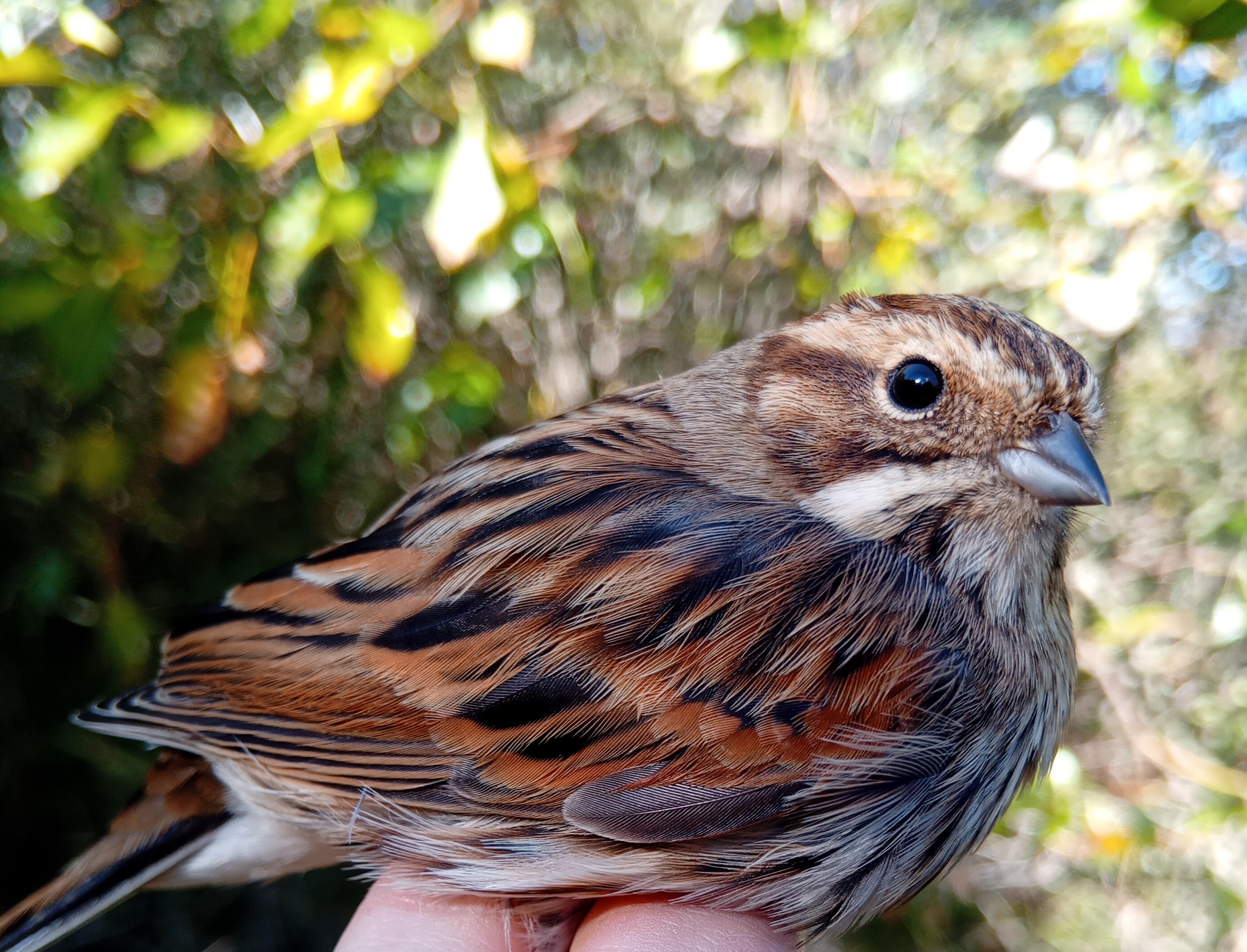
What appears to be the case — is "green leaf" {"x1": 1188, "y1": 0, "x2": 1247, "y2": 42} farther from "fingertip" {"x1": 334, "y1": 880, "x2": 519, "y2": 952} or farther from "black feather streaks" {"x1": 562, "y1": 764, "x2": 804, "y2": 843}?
"fingertip" {"x1": 334, "y1": 880, "x2": 519, "y2": 952}

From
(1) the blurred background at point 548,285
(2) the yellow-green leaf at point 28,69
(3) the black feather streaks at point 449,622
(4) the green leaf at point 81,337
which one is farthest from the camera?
(1) the blurred background at point 548,285

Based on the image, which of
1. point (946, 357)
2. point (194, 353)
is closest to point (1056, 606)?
point (946, 357)

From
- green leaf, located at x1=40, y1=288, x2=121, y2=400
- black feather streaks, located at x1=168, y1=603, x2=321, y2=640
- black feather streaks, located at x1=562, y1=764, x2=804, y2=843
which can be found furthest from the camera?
green leaf, located at x1=40, y1=288, x2=121, y2=400

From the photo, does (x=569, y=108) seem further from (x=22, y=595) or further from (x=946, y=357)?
(x=22, y=595)

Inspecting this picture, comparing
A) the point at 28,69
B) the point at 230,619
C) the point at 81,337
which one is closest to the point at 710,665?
the point at 230,619

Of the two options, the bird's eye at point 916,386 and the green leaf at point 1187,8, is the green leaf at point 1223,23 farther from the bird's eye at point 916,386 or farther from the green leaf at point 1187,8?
the bird's eye at point 916,386

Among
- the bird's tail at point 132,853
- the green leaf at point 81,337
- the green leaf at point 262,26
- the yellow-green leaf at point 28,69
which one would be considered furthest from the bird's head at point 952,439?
the yellow-green leaf at point 28,69

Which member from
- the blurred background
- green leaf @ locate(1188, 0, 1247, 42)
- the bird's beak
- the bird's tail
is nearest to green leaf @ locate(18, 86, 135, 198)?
the blurred background
